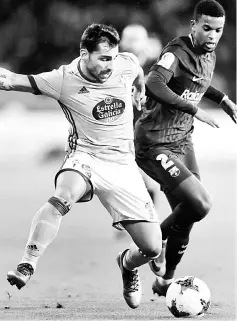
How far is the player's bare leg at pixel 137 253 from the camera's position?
18.1 feet

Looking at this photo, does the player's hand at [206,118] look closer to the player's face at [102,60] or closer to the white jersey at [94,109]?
the white jersey at [94,109]

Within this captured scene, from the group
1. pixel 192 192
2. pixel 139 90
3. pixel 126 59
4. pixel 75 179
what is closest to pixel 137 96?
pixel 139 90

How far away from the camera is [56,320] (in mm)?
5457

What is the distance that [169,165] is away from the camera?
6098mm

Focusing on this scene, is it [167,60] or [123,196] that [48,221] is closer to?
[123,196]

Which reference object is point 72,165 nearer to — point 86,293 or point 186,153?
point 186,153

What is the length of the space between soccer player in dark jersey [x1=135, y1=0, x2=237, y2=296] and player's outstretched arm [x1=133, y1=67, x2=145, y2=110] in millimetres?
80

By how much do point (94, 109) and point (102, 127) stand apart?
14 centimetres

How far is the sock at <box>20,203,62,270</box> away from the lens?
496 centimetres

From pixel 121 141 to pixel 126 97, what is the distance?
1.02 ft

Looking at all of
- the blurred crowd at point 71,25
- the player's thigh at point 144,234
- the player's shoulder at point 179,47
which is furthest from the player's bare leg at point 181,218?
the blurred crowd at point 71,25

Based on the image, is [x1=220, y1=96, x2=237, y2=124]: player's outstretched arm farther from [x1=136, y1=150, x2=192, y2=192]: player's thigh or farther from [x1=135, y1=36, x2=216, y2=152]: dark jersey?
[x1=136, y1=150, x2=192, y2=192]: player's thigh

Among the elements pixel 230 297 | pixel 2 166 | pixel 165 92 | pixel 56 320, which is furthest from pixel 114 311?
pixel 2 166

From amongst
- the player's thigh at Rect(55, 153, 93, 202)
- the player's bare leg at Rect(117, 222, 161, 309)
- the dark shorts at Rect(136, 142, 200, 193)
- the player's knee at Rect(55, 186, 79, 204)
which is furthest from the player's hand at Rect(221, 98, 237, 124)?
the player's knee at Rect(55, 186, 79, 204)
